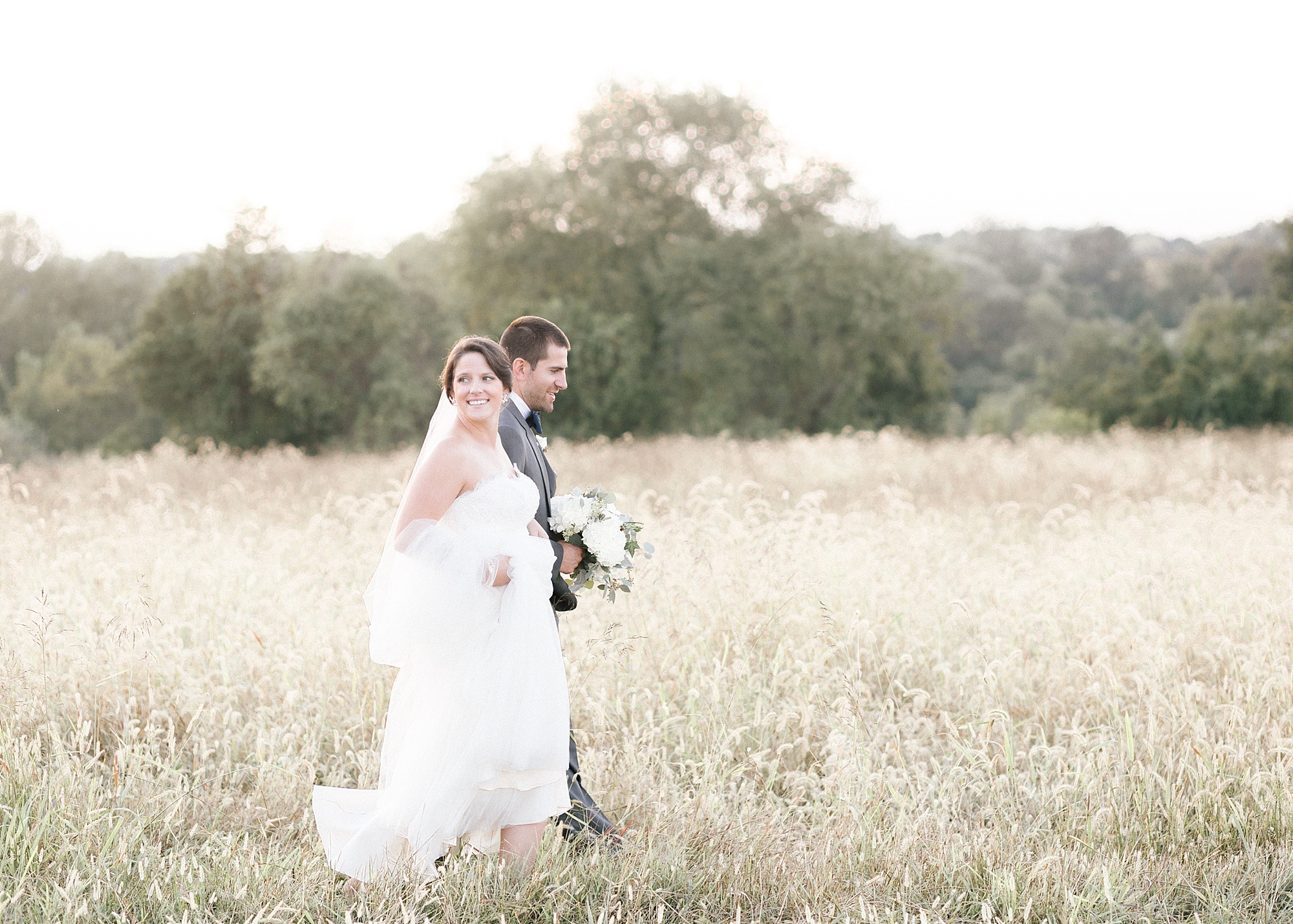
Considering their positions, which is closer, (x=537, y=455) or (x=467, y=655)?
(x=467, y=655)

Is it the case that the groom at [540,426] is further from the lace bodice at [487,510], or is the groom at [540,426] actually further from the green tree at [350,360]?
the green tree at [350,360]

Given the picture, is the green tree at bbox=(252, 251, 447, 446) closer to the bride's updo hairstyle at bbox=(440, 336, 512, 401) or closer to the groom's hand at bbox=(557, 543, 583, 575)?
the groom's hand at bbox=(557, 543, 583, 575)

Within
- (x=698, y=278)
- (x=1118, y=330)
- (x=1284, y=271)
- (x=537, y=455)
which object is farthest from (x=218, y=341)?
(x=1118, y=330)

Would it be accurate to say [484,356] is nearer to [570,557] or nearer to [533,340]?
[533,340]

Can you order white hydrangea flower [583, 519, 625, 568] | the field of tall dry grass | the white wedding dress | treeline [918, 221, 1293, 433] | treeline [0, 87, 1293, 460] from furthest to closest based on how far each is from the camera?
treeline [918, 221, 1293, 433] → treeline [0, 87, 1293, 460] → white hydrangea flower [583, 519, 625, 568] → the field of tall dry grass → the white wedding dress

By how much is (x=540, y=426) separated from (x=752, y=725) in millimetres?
1800

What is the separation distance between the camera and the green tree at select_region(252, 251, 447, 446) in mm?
23781

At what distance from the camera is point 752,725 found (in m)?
4.42

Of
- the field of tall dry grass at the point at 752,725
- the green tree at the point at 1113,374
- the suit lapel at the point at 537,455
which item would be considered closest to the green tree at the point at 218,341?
the field of tall dry grass at the point at 752,725

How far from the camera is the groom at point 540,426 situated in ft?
11.8

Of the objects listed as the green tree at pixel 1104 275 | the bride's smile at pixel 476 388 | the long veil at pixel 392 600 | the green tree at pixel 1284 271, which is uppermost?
the green tree at pixel 1104 275

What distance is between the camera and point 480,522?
3.25m

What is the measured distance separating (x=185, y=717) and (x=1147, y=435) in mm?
18032

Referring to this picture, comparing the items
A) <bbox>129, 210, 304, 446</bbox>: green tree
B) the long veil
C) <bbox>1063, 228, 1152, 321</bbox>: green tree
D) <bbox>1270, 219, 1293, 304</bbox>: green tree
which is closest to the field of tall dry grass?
the long veil
